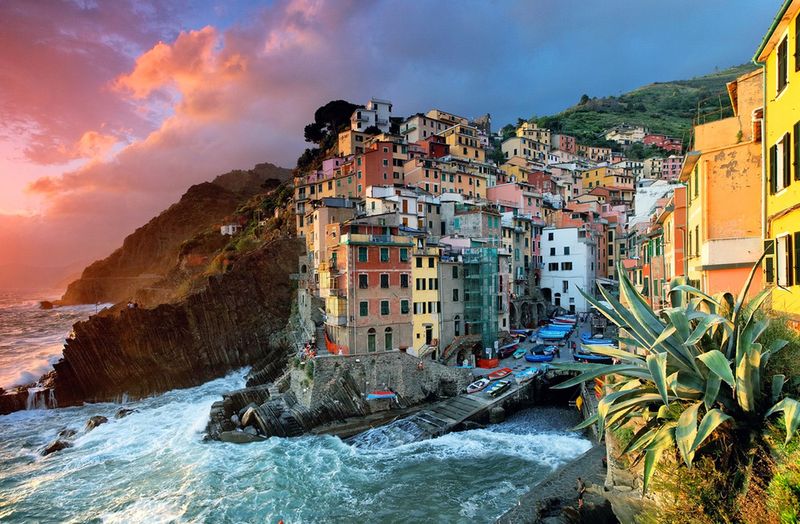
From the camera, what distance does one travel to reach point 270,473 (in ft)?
87.0

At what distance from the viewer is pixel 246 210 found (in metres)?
98.8

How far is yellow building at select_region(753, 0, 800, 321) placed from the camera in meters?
10.8

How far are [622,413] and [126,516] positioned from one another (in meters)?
24.6

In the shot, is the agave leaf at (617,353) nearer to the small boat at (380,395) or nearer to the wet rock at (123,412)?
the small boat at (380,395)

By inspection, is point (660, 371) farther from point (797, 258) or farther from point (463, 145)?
point (463, 145)

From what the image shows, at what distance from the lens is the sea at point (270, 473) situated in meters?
22.8

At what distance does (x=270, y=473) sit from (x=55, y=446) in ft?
58.0

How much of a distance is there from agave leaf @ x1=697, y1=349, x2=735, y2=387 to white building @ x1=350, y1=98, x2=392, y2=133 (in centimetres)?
9141

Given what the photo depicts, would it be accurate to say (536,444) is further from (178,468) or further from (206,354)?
(206,354)

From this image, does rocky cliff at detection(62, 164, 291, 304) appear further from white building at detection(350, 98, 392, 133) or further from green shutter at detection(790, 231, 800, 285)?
green shutter at detection(790, 231, 800, 285)

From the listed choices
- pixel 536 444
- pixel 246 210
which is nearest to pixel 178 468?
pixel 536 444

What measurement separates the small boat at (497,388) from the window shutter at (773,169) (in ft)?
87.4

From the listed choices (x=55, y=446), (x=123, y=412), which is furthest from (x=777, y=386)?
(x=123, y=412)

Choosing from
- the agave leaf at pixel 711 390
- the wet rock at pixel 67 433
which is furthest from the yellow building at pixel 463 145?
the agave leaf at pixel 711 390
